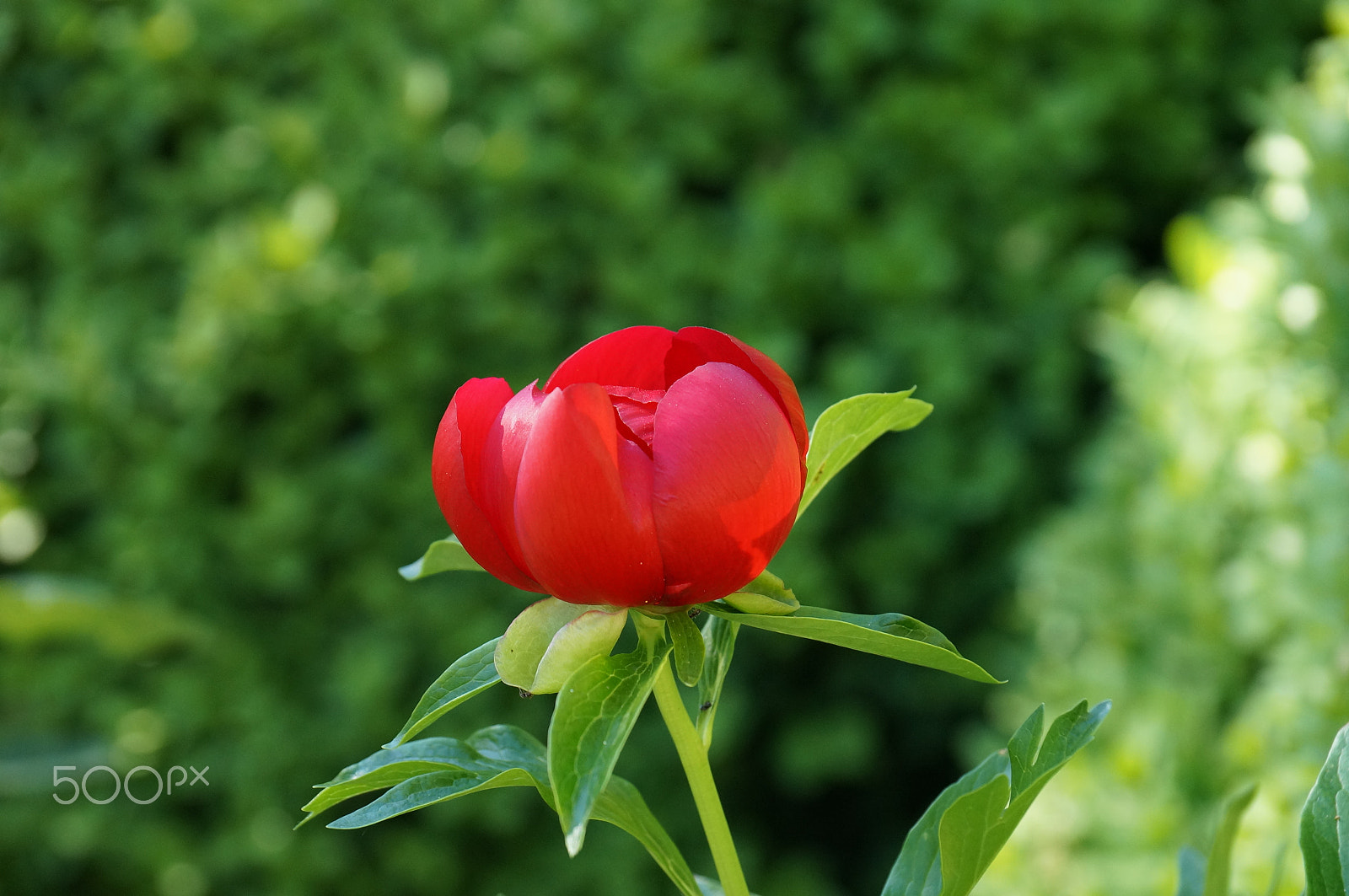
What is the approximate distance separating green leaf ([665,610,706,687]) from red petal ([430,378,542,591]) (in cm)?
5

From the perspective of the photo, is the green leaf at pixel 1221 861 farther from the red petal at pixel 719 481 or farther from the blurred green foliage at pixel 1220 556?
the blurred green foliage at pixel 1220 556

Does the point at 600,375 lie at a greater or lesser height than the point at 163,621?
greater

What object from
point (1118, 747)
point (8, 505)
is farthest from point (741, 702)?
point (8, 505)

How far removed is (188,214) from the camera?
2102mm

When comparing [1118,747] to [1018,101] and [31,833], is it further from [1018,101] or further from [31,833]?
[31,833]

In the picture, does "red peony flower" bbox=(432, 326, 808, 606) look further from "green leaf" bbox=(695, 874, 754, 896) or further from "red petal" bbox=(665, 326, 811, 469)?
"green leaf" bbox=(695, 874, 754, 896)

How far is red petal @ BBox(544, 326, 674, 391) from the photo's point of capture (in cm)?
47

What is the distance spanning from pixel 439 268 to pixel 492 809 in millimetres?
829

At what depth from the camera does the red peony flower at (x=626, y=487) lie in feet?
1.35

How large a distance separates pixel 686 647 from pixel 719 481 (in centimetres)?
7

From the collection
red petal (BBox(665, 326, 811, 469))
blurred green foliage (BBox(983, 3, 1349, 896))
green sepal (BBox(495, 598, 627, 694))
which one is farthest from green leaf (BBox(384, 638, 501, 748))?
blurred green foliage (BBox(983, 3, 1349, 896))

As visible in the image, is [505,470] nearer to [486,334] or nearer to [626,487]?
[626,487]

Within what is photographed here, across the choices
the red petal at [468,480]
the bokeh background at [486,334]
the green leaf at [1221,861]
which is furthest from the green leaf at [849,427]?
the bokeh background at [486,334]

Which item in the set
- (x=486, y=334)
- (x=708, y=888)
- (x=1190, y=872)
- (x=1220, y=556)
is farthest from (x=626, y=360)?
(x=486, y=334)
